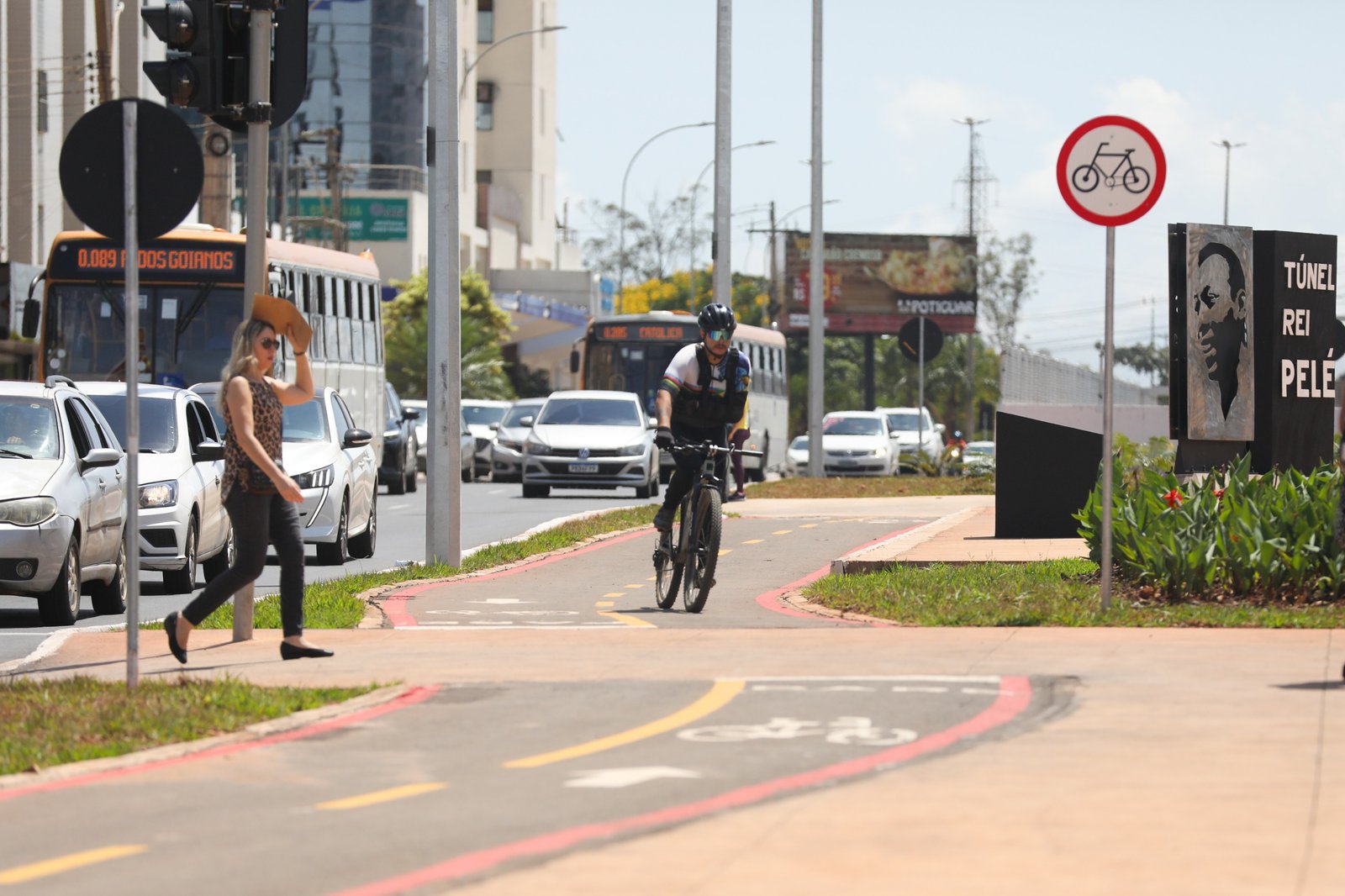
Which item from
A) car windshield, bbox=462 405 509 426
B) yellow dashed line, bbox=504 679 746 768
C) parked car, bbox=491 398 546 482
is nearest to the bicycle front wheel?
yellow dashed line, bbox=504 679 746 768

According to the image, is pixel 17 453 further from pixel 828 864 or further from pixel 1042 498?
pixel 828 864

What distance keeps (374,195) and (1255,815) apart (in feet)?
294

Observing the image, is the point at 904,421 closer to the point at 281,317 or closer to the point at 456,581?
the point at 456,581

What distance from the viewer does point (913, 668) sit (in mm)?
9992

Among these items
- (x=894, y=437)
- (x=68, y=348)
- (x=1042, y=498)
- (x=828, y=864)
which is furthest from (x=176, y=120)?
(x=894, y=437)

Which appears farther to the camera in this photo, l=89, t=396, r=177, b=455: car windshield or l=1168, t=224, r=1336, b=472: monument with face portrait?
l=89, t=396, r=177, b=455: car windshield

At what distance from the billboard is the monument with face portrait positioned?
73.6 metres

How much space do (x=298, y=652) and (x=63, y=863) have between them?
4.68 m

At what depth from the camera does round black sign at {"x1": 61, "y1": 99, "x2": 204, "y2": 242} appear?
934 centimetres

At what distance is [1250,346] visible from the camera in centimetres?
1627

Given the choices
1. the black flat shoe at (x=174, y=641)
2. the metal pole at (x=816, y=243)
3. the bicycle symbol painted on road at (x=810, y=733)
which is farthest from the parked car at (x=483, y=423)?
the bicycle symbol painted on road at (x=810, y=733)

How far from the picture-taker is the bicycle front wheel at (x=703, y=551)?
13234mm

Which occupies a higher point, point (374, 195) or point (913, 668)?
point (374, 195)

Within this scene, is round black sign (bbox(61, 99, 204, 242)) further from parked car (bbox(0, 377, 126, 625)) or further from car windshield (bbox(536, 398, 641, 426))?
car windshield (bbox(536, 398, 641, 426))
